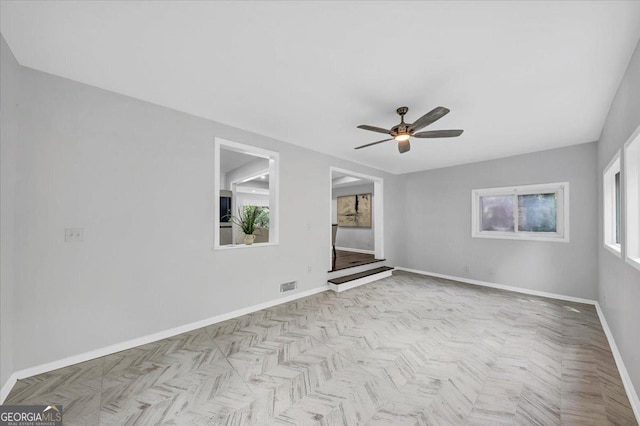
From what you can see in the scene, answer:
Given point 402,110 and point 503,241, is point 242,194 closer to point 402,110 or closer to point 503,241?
point 402,110

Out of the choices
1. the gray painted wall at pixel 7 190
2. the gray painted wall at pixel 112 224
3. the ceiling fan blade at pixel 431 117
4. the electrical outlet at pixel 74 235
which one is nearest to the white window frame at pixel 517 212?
the ceiling fan blade at pixel 431 117

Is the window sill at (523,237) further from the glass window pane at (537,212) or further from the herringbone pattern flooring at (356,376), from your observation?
the herringbone pattern flooring at (356,376)

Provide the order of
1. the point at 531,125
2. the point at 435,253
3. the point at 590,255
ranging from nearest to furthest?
the point at 531,125
the point at 590,255
the point at 435,253

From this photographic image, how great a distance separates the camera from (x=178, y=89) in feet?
7.91

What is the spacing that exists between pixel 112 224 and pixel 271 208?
6.38 ft

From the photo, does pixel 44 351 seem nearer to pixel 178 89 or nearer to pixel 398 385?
pixel 178 89

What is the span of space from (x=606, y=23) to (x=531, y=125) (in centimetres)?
194

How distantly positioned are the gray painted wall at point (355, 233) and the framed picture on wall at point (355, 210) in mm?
148

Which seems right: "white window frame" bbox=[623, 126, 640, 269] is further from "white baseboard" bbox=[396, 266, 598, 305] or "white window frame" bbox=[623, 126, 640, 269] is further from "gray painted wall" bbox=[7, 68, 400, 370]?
"gray painted wall" bbox=[7, 68, 400, 370]

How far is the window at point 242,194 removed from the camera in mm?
3328

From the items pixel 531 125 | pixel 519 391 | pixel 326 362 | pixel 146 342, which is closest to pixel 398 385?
pixel 326 362

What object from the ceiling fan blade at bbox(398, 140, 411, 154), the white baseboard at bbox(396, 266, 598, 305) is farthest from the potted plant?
the white baseboard at bbox(396, 266, 598, 305)

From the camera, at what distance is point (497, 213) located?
4961 millimetres

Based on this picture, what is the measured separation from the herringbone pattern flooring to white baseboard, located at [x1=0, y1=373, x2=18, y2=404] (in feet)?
0.15
